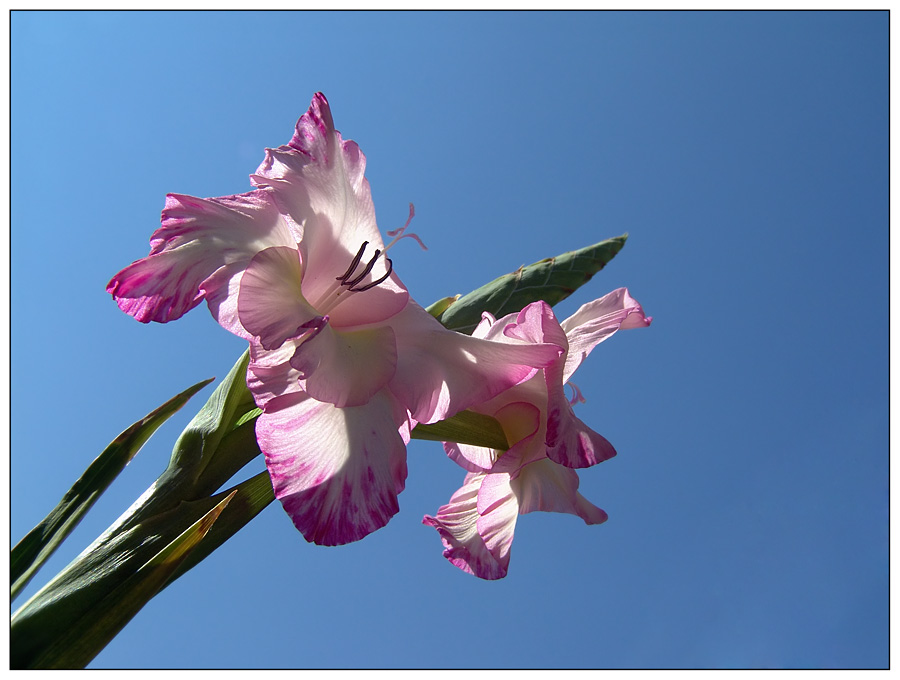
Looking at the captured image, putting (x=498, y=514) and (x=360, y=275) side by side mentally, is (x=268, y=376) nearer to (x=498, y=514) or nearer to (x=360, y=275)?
(x=360, y=275)

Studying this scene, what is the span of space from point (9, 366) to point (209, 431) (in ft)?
1.31

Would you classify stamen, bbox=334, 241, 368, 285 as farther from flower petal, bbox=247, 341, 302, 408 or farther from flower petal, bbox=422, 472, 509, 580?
flower petal, bbox=422, 472, 509, 580

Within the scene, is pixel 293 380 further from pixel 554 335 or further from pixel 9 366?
pixel 9 366

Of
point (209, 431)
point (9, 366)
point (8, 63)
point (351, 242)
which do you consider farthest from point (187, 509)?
point (8, 63)

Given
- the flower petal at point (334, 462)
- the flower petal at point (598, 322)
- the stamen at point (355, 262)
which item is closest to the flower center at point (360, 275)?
the stamen at point (355, 262)

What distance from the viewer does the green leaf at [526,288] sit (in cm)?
73

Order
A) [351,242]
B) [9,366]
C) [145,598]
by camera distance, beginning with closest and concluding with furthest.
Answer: [145,598]
[351,242]
[9,366]

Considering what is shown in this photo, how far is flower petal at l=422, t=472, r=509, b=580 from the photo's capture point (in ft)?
2.33

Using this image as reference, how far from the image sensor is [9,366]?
0.80 m

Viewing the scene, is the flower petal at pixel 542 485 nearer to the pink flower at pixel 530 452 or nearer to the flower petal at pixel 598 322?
the pink flower at pixel 530 452

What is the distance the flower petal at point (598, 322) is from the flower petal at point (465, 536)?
21cm

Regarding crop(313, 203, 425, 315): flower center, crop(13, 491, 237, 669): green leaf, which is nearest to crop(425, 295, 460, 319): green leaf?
crop(313, 203, 425, 315): flower center

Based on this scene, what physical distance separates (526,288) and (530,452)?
201 millimetres

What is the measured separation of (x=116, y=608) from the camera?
20.3 inches
